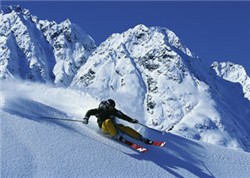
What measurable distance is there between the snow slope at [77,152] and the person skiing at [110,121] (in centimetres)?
23

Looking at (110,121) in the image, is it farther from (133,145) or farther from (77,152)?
(77,152)

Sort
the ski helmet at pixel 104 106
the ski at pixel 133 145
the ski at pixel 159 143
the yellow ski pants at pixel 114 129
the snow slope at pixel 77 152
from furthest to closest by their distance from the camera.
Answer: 1. the ski helmet at pixel 104 106
2. the ski at pixel 159 143
3. the yellow ski pants at pixel 114 129
4. the ski at pixel 133 145
5. the snow slope at pixel 77 152

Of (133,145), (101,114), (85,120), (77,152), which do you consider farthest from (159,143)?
(77,152)

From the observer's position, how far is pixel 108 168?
1249 centimetres

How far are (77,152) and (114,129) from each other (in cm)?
201

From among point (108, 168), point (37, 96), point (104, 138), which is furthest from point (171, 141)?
Result: point (37, 96)

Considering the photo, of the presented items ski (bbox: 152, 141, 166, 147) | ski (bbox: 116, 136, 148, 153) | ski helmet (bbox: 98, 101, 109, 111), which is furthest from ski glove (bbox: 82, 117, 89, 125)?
ski (bbox: 152, 141, 166, 147)

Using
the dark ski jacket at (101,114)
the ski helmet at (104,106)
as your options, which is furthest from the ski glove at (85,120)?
the ski helmet at (104,106)

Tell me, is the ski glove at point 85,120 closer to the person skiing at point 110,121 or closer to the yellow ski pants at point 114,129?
the person skiing at point 110,121

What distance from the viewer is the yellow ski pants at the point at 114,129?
14.5m

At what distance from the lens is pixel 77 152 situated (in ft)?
41.9

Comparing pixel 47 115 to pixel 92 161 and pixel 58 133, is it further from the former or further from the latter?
pixel 92 161

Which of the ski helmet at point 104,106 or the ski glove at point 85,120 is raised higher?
the ski helmet at point 104,106

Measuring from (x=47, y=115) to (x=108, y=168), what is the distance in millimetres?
3030
